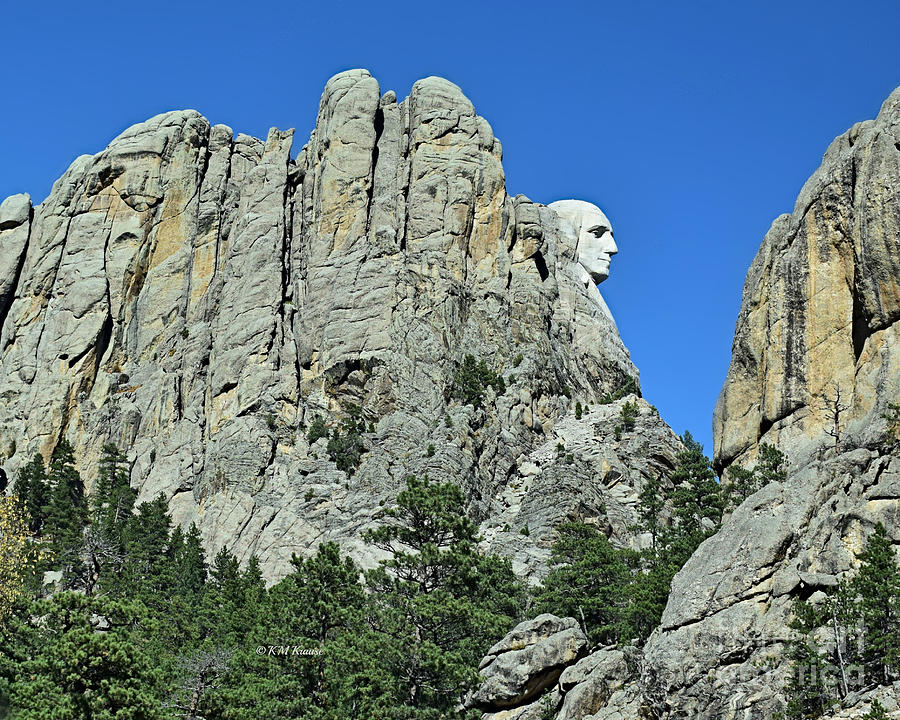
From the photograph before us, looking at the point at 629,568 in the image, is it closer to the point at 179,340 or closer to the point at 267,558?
the point at 267,558

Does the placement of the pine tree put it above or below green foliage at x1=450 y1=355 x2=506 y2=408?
below

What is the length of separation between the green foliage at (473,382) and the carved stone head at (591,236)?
52978 millimetres

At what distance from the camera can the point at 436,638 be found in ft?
178

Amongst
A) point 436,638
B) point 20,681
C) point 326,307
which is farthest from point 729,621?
point 326,307

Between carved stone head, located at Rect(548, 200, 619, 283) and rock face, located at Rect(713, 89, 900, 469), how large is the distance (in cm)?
10538

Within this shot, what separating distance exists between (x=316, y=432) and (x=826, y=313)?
63.3 meters

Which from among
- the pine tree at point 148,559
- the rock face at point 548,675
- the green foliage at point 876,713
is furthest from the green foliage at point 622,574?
the pine tree at point 148,559

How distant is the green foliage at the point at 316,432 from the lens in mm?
106438

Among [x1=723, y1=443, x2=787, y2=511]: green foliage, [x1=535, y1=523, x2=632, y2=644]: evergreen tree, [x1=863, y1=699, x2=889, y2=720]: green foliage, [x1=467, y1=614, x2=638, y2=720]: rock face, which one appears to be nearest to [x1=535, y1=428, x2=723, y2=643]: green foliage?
[x1=535, y1=523, x2=632, y2=644]: evergreen tree

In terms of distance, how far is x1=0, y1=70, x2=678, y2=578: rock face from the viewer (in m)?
101

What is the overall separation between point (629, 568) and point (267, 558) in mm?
34846

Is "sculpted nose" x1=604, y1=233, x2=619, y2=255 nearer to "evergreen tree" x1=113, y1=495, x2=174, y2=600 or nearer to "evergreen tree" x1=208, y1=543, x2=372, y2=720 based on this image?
"evergreen tree" x1=113, y1=495, x2=174, y2=600

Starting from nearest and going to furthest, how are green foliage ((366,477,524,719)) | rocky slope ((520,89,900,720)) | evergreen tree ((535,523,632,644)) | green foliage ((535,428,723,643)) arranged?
1. rocky slope ((520,89,900,720))
2. green foliage ((366,477,524,719))
3. green foliage ((535,428,723,643))
4. evergreen tree ((535,523,632,644))

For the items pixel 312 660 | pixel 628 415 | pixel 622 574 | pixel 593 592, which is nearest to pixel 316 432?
pixel 628 415
